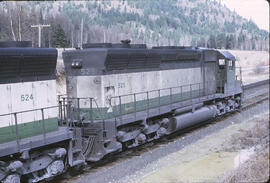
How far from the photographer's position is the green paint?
6711 mm

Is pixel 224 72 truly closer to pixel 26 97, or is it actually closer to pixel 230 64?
pixel 230 64

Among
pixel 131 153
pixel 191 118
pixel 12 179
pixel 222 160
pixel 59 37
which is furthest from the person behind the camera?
pixel 191 118

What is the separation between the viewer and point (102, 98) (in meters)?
9.43

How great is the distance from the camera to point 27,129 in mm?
7254

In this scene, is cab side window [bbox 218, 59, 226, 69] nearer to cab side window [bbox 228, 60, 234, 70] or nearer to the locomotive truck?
cab side window [bbox 228, 60, 234, 70]

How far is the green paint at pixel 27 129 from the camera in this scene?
671 centimetres

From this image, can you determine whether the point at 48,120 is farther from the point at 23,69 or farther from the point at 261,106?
the point at 261,106

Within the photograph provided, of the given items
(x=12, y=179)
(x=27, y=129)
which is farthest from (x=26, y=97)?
(x=12, y=179)

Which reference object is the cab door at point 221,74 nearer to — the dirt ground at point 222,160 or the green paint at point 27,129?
the dirt ground at point 222,160

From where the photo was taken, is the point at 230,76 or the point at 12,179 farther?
the point at 230,76

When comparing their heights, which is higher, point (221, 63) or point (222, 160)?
point (221, 63)

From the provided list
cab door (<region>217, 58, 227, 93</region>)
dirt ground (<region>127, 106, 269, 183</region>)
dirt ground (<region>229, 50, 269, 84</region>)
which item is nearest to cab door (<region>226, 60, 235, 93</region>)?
cab door (<region>217, 58, 227, 93</region>)

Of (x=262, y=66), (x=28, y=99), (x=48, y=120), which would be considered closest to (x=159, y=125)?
(x=48, y=120)

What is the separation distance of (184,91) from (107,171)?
21.2 ft
